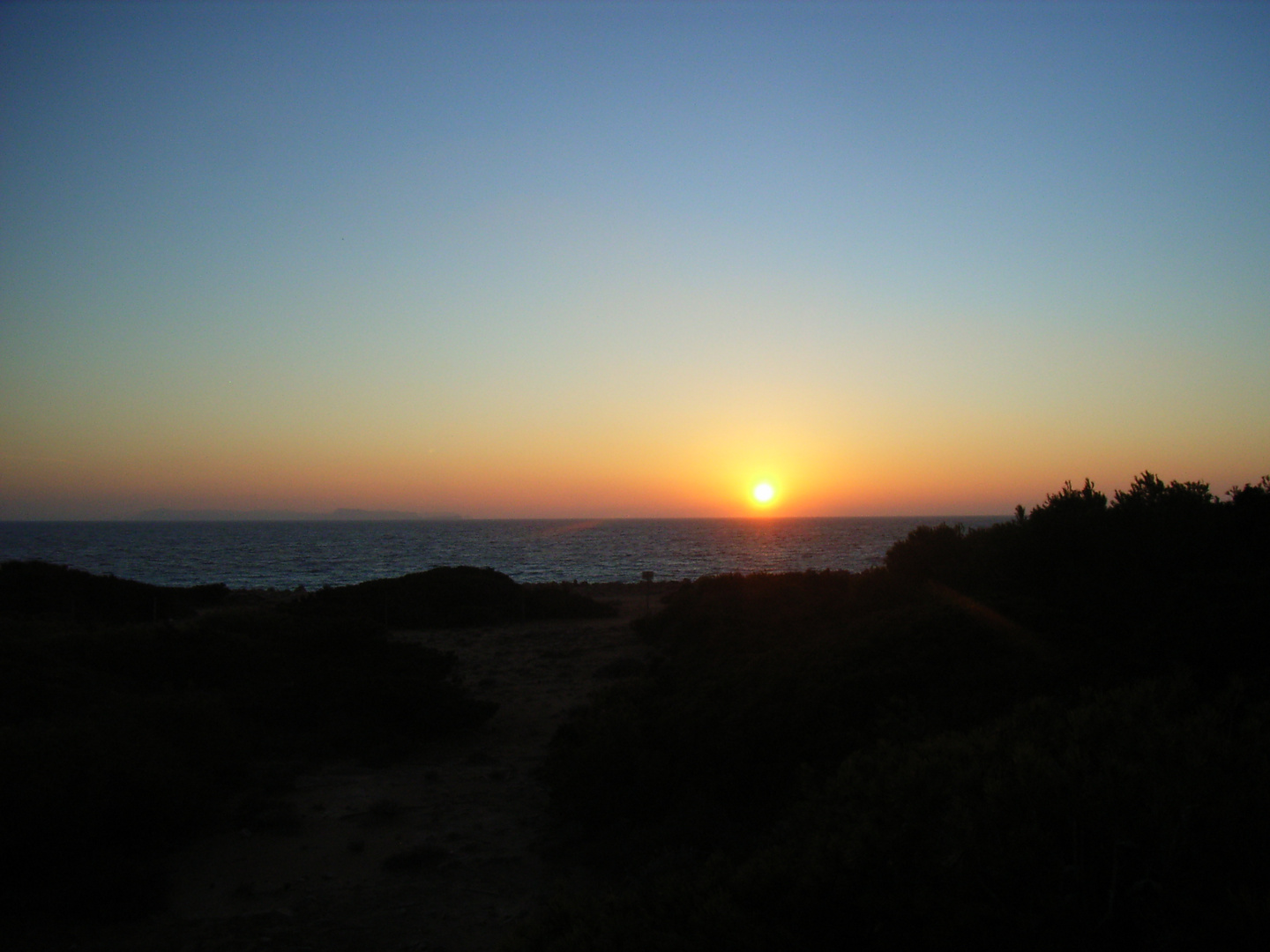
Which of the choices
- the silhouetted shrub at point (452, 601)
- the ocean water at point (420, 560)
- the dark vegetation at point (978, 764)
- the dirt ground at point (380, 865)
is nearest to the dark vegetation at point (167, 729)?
the dirt ground at point (380, 865)

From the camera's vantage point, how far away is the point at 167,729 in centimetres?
1022

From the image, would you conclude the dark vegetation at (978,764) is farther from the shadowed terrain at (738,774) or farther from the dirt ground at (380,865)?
the dirt ground at (380,865)

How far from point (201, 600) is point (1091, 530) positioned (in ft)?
109

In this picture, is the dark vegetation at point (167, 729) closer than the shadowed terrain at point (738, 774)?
No

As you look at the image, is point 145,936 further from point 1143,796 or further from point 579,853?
point 1143,796

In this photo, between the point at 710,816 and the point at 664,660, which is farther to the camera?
the point at 664,660

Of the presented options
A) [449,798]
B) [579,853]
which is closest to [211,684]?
[449,798]

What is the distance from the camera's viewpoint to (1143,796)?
159 inches

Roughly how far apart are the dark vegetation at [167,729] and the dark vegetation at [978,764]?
12.4ft

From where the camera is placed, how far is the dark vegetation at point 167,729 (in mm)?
6867

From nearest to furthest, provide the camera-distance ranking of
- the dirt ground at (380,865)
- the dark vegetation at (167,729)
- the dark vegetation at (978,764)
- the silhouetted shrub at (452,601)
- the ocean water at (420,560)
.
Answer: the dark vegetation at (978,764), the dirt ground at (380,865), the dark vegetation at (167,729), the silhouetted shrub at (452,601), the ocean water at (420,560)

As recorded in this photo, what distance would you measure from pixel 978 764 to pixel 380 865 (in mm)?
5974

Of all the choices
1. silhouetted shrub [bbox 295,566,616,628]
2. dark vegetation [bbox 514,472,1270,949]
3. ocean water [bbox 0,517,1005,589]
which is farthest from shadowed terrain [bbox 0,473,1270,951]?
ocean water [bbox 0,517,1005,589]

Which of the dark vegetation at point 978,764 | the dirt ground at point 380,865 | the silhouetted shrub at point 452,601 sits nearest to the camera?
the dark vegetation at point 978,764
